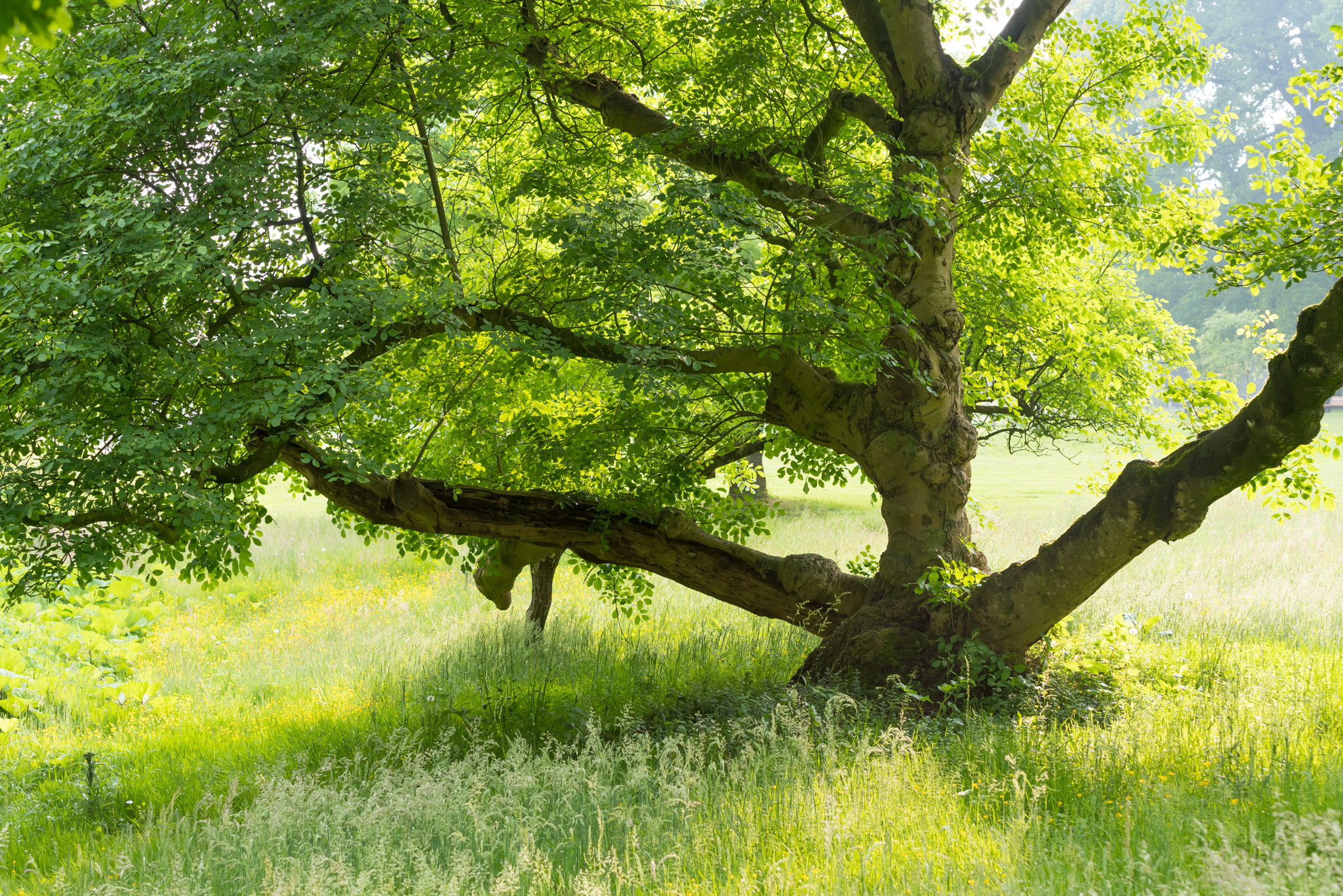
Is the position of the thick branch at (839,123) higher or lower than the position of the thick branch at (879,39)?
lower

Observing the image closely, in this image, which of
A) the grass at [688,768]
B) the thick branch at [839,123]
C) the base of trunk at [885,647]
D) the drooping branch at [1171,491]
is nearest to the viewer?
the grass at [688,768]

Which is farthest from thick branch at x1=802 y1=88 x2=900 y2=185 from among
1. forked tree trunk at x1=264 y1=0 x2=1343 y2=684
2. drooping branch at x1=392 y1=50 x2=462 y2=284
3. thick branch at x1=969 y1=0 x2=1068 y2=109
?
drooping branch at x1=392 y1=50 x2=462 y2=284

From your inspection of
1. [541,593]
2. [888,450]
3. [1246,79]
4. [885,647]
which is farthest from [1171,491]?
[1246,79]

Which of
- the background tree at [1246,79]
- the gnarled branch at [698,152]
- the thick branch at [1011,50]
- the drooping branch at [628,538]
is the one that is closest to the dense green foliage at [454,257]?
the gnarled branch at [698,152]

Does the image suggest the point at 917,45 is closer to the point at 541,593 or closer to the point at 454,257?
the point at 454,257

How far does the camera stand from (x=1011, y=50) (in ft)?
24.7

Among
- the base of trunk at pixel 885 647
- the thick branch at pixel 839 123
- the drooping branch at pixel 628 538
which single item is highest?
the thick branch at pixel 839 123

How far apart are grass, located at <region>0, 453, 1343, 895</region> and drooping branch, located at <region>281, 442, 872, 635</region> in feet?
2.97

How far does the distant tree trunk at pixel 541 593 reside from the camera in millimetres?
11656

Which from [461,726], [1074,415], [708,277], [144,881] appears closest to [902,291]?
[708,277]

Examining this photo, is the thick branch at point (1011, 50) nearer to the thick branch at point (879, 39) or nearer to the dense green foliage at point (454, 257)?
the dense green foliage at point (454, 257)

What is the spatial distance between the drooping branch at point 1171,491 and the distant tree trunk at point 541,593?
6.02 metres

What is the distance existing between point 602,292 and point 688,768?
322 centimetres

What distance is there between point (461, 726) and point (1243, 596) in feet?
31.0
